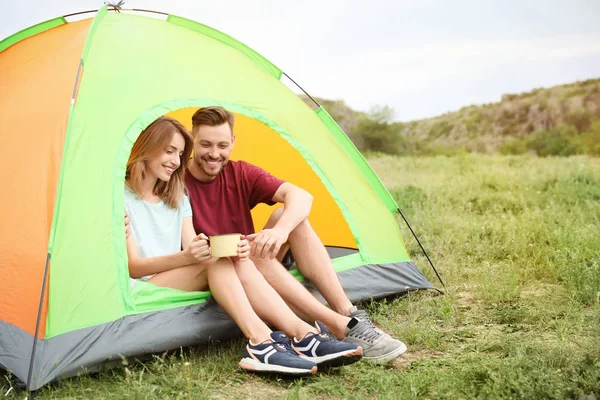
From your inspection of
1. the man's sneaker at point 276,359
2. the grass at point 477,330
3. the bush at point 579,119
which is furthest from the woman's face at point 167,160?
the bush at point 579,119

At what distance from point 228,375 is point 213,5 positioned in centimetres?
524

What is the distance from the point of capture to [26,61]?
3.49 metres

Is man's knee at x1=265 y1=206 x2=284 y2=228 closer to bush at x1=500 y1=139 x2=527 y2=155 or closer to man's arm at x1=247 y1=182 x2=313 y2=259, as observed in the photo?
man's arm at x1=247 y1=182 x2=313 y2=259

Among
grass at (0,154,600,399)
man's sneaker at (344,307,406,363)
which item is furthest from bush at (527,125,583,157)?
man's sneaker at (344,307,406,363)

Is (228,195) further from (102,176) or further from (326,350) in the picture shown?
(326,350)

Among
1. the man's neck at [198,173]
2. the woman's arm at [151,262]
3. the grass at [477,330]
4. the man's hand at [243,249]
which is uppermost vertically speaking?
the man's neck at [198,173]

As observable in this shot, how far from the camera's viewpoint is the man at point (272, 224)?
3.03 meters

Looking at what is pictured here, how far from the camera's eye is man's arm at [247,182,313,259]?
119 inches

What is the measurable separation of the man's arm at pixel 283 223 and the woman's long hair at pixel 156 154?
51 cm

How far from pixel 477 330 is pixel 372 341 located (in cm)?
70

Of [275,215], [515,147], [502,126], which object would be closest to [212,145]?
[275,215]

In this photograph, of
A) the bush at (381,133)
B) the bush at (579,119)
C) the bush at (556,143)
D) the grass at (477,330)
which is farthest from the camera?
the bush at (579,119)

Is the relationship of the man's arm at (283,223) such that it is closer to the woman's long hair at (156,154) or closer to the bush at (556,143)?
the woman's long hair at (156,154)

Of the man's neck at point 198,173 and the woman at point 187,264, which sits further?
the man's neck at point 198,173
